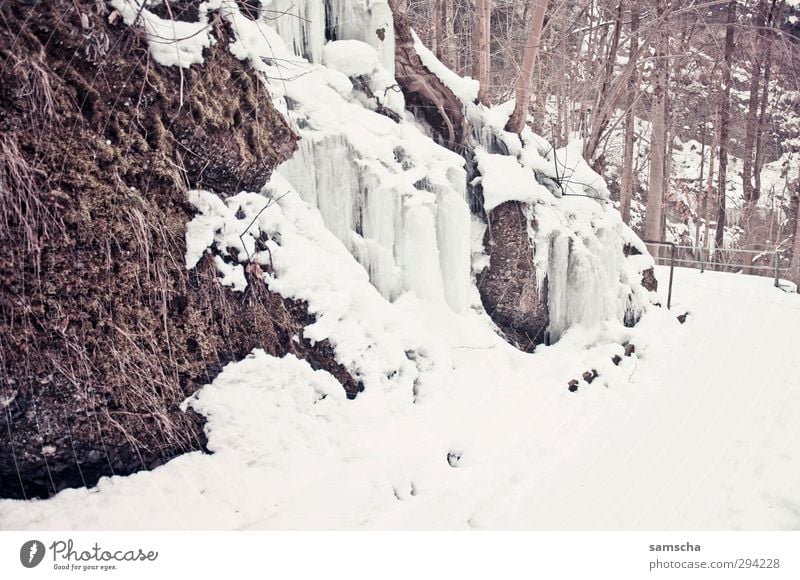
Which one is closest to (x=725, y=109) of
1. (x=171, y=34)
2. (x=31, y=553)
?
(x=171, y=34)

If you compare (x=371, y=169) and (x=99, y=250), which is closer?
(x=99, y=250)

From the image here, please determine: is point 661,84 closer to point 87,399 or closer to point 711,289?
point 711,289

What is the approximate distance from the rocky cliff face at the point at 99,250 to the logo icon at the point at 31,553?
0.17 meters

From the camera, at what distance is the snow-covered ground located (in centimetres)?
188

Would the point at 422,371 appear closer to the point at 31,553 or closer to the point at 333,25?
the point at 31,553

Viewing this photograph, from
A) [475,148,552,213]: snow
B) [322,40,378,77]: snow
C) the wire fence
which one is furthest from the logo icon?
the wire fence

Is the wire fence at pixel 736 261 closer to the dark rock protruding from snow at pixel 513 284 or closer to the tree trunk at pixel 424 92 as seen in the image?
the dark rock protruding from snow at pixel 513 284

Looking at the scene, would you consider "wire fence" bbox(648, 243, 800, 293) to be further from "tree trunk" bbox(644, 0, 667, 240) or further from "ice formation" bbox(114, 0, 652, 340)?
"ice formation" bbox(114, 0, 652, 340)

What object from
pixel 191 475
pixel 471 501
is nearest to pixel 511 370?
pixel 471 501

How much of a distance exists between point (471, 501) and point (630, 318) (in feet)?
9.38

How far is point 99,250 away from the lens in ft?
5.70

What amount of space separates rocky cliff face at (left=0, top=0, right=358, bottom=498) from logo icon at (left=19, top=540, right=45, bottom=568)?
0.17 metres

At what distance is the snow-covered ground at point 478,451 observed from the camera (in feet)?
6.15

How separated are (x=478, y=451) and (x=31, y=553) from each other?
6.00 feet
